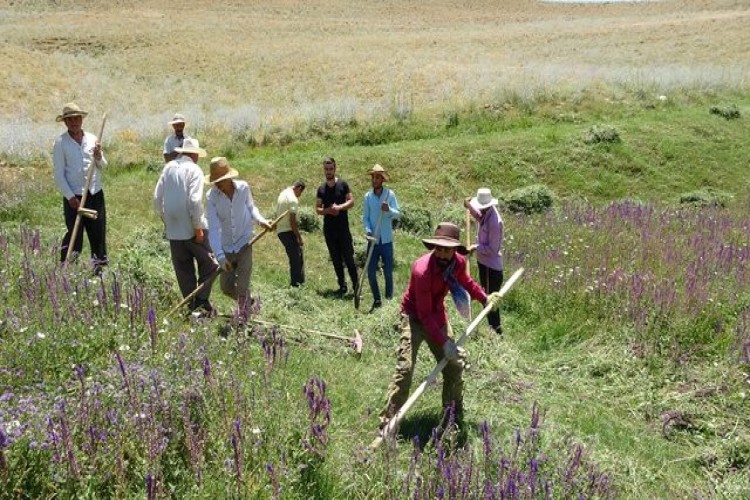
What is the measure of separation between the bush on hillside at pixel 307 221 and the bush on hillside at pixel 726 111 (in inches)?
538

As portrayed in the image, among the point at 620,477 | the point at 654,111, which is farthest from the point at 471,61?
the point at 620,477

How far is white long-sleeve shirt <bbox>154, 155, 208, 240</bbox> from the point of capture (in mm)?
6672

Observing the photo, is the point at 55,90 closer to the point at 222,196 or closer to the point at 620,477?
the point at 222,196

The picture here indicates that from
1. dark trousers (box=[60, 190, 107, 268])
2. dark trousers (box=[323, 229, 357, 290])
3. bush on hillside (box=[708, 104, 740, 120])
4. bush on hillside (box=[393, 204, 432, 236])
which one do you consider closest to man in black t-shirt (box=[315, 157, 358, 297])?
dark trousers (box=[323, 229, 357, 290])

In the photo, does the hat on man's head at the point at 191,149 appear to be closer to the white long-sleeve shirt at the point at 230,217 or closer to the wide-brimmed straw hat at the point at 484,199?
the white long-sleeve shirt at the point at 230,217

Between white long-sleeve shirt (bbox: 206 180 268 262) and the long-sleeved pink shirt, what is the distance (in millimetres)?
2174

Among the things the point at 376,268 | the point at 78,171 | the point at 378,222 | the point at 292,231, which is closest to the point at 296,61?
the point at 292,231

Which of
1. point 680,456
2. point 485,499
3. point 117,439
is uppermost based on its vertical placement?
point 117,439

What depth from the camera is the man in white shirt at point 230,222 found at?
21.6 ft

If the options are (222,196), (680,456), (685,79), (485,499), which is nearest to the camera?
(485,499)

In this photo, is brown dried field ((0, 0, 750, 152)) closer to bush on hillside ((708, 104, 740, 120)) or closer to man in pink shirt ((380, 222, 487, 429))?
bush on hillside ((708, 104, 740, 120))

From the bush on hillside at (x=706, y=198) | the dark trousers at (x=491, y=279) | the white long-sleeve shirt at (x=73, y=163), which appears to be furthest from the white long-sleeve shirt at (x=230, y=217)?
the bush on hillside at (x=706, y=198)

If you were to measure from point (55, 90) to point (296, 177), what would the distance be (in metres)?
20.2

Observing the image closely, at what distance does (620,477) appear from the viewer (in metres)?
4.79
